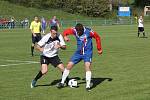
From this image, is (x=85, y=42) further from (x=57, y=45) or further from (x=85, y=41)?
(x=57, y=45)

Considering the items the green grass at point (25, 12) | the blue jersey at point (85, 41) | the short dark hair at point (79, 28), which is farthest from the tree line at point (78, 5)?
the short dark hair at point (79, 28)

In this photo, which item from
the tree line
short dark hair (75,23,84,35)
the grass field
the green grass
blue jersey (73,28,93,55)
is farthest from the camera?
the tree line

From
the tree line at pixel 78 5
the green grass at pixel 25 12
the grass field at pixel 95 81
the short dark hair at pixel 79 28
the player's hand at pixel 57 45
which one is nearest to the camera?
the grass field at pixel 95 81

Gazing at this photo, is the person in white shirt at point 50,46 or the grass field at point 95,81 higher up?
the person in white shirt at point 50,46

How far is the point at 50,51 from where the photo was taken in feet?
45.5

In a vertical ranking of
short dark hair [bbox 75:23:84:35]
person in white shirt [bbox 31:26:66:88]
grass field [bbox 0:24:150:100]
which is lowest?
grass field [bbox 0:24:150:100]

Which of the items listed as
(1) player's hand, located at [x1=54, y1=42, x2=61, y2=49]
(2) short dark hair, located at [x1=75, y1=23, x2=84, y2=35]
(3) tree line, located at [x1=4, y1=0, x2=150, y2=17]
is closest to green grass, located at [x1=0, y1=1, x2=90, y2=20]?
(3) tree line, located at [x1=4, y1=0, x2=150, y2=17]

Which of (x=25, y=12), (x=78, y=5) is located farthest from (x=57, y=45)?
(x=78, y=5)

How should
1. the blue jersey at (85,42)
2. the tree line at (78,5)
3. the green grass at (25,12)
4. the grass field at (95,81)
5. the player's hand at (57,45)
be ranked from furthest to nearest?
the tree line at (78,5) < the green grass at (25,12) < the player's hand at (57,45) < the blue jersey at (85,42) < the grass field at (95,81)

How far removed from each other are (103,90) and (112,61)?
26.5ft

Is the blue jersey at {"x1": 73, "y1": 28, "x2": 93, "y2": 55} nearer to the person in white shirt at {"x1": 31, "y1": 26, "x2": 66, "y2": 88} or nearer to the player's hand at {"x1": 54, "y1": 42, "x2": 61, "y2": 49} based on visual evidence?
the person in white shirt at {"x1": 31, "y1": 26, "x2": 66, "y2": 88}

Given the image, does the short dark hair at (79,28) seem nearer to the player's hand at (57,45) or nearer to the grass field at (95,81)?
the player's hand at (57,45)

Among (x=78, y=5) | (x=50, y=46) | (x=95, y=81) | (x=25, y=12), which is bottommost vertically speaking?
(x=25, y=12)

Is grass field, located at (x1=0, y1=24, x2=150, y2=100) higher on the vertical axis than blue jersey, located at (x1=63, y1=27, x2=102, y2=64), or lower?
lower
